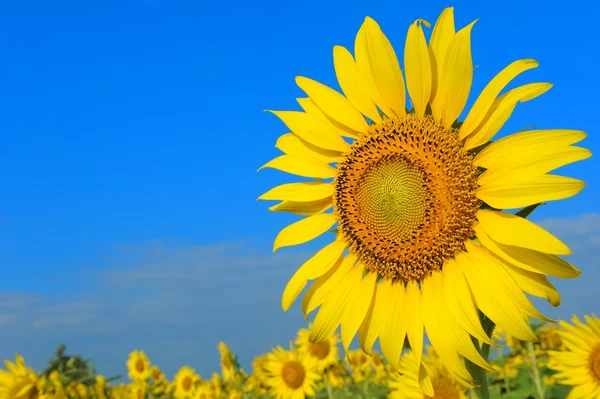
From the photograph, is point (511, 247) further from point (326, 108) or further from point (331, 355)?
point (331, 355)

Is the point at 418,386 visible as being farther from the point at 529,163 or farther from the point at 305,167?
the point at 529,163

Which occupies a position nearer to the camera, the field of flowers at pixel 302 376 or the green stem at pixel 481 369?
the green stem at pixel 481 369

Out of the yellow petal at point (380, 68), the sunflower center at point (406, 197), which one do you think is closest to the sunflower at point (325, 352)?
the sunflower center at point (406, 197)

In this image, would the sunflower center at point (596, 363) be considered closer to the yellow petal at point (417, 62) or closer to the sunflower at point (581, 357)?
the sunflower at point (581, 357)

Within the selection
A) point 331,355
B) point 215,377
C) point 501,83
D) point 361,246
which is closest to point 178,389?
point 215,377

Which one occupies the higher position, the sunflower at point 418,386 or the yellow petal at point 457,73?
the yellow petal at point 457,73

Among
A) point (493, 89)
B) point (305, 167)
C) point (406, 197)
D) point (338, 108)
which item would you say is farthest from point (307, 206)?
point (493, 89)

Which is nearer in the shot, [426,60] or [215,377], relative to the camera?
[426,60]
